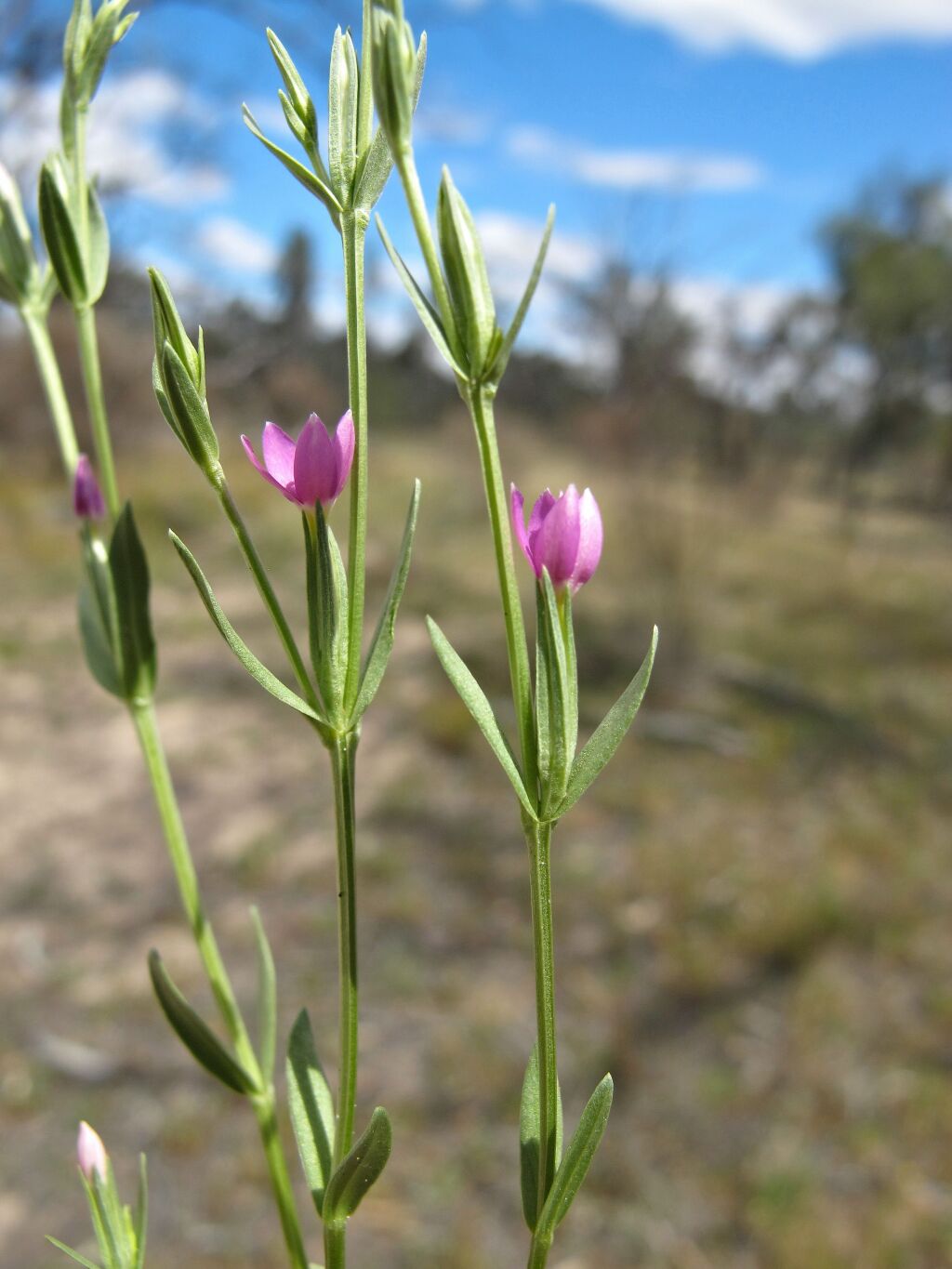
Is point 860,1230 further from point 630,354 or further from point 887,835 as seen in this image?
point 630,354

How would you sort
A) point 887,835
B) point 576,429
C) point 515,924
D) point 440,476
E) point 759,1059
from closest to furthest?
point 759,1059, point 515,924, point 887,835, point 576,429, point 440,476

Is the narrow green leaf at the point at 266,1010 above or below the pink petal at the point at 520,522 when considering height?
below

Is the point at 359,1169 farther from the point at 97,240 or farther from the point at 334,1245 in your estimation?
the point at 97,240

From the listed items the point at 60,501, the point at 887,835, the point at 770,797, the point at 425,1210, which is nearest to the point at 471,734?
the point at 770,797

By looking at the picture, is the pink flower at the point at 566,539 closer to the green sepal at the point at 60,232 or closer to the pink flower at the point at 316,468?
the pink flower at the point at 316,468

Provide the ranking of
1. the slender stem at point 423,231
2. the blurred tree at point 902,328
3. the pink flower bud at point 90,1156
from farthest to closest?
the blurred tree at point 902,328
the pink flower bud at point 90,1156
the slender stem at point 423,231

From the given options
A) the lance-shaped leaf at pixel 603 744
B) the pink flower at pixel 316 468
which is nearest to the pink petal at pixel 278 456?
the pink flower at pixel 316 468

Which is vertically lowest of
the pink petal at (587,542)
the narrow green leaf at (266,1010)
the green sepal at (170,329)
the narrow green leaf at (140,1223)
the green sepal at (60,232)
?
the narrow green leaf at (140,1223)
